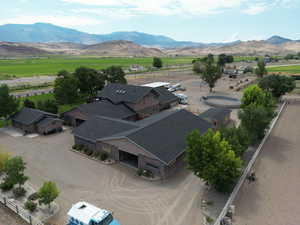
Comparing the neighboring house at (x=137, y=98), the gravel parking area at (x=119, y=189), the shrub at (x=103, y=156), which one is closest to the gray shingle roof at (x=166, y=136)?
the gravel parking area at (x=119, y=189)

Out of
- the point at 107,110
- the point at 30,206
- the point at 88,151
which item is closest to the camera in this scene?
the point at 30,206

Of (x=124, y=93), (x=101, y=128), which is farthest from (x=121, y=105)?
(x=101, y=128)

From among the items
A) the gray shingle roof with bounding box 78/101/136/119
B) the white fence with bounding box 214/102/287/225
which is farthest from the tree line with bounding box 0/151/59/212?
the gray shingle roof with bounding box 78/101/136/119

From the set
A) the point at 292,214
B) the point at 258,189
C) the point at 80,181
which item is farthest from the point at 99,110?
the point at 292,214

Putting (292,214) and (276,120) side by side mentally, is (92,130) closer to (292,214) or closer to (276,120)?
(292,214)

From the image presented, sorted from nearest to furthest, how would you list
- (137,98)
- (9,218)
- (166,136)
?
(9,218) → (166,136) → (137,98)

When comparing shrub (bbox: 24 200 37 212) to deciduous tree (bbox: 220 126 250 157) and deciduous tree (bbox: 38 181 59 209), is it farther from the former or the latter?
deciduous tree (bbox: 220 126 250 157)

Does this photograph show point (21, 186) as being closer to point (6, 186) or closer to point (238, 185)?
point (6, 186)
